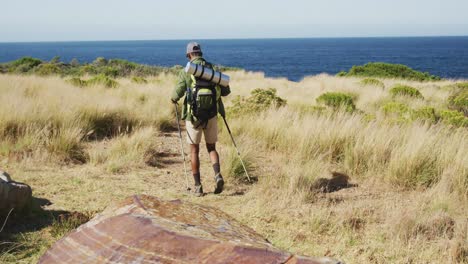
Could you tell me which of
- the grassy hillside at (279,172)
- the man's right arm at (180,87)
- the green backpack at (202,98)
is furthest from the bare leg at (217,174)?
the man's right arm at (180,87)

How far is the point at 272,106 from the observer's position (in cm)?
1080

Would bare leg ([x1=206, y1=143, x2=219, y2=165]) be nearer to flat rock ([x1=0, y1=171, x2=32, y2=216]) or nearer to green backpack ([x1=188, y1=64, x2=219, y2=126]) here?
green backpack ([x1=188, y1=64, x2=219, y2=126])

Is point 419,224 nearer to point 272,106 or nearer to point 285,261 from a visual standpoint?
point 285,261

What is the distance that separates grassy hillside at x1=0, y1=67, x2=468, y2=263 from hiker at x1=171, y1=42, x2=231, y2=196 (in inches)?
19.1

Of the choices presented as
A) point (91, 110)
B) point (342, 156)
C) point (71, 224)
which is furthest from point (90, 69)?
point (71, 224)

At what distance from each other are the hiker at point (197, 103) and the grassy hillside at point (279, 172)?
0.48m

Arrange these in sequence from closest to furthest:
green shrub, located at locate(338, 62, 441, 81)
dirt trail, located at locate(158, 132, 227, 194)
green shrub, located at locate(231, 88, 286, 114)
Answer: dirt trail, located at locate(158, 132, 227, 194) → green shrub, located at locate(231, 88, 286, 114) → green shrub, located at locate(338, 62, 441, 81)

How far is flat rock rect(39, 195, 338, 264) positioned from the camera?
2.13 m

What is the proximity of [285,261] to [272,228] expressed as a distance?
3126 mm

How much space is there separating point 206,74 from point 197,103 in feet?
1.29

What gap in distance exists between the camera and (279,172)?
6.61 m

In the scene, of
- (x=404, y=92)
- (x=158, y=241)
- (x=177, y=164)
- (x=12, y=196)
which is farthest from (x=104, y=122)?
(x=404, y=92)

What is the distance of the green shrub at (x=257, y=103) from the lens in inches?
423

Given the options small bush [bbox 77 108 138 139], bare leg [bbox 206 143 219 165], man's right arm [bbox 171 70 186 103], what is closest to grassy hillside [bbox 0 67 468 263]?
small bush [bbox 77 108 138 139]
